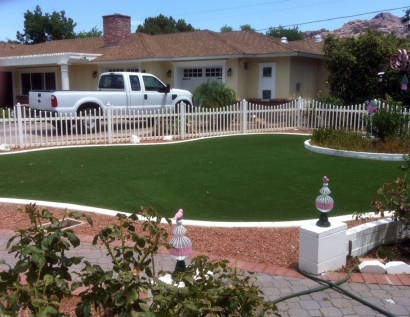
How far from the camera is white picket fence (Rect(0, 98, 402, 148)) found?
13445mm

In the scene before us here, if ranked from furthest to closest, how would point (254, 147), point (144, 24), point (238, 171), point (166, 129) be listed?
point (144, 24)
point (166, 129)
point (254, 147)
point (238, 171)

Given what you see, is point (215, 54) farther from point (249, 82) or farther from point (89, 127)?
point (89, 127)

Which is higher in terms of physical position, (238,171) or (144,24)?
(144,24)

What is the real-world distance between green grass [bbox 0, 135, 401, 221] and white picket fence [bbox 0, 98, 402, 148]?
1.37 meters

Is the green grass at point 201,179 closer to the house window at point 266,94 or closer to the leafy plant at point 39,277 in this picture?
the leafy plant at point 39,277

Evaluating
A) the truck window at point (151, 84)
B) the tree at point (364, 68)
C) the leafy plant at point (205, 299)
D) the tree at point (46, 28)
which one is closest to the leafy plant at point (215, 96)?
the truck window at point (151, 84)

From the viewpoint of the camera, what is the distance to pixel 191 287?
274 cm

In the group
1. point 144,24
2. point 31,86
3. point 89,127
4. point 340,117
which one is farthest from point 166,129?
point 144,24

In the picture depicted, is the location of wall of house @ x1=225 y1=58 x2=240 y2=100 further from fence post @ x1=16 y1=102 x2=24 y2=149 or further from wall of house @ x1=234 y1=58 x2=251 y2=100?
fence post @ x1=16 y1=102 x2=24 y2=149

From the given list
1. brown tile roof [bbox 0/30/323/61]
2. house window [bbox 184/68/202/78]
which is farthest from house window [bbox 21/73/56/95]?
house window [bbox 184/68/202/78]

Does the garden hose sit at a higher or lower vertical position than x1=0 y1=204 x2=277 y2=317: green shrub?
lower

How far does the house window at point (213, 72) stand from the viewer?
22016mm

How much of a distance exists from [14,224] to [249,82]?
54.7 ft

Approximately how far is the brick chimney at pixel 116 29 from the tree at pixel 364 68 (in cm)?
1209
